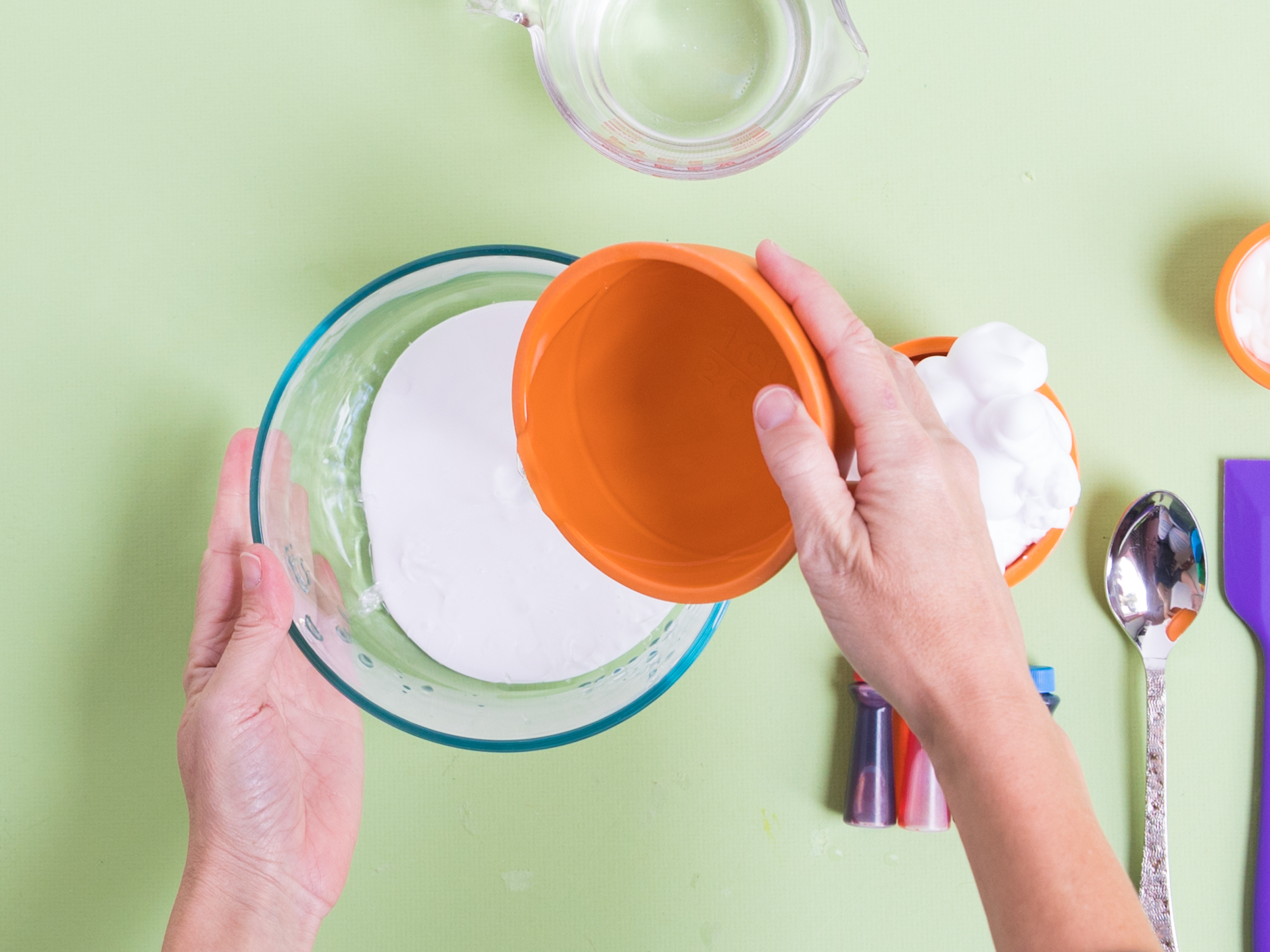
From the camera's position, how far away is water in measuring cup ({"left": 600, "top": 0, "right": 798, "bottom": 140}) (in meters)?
0.79

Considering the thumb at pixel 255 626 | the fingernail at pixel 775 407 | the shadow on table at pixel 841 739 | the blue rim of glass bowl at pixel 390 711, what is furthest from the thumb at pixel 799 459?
the thumb at pixel 255 626

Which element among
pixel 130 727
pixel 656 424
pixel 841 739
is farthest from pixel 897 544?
pixel 130 727

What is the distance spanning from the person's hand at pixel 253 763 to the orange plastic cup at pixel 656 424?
0.27m

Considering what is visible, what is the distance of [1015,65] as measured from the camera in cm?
82

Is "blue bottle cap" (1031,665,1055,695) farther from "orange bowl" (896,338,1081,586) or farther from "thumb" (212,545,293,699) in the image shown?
"thumb" (212,545,293,699)

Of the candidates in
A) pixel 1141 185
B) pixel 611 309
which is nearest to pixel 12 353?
pixel 611 309

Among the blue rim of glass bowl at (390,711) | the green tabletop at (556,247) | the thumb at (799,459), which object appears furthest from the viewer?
the green tabletop at (556,247)

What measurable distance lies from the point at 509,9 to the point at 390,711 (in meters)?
0.58

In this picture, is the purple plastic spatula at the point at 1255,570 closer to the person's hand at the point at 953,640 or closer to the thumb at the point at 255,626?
the person's hand at the point at 953,640

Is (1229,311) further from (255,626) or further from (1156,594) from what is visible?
(255,626)

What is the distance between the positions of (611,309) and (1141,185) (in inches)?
21.4

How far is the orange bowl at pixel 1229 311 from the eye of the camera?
764mm

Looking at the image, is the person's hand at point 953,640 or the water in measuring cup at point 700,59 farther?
the water in measuring cup at point 700,59

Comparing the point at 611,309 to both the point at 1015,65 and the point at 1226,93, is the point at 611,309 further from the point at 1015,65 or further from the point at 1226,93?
the point at 1226,93
